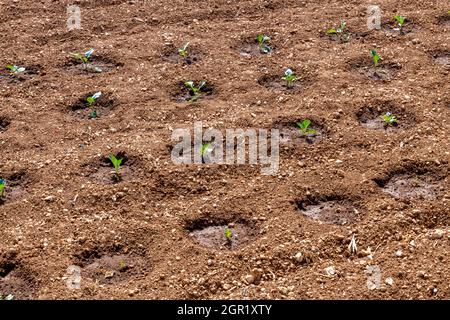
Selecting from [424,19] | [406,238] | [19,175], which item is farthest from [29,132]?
[424,19]

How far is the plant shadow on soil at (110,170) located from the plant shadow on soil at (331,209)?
102 cm

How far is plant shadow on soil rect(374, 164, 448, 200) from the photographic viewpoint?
4.00 meters

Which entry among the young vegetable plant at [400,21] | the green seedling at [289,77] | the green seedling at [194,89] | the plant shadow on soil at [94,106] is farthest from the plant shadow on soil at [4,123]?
the young vegetable plant at [400,21]

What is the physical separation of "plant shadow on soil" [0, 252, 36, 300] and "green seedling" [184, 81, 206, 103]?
1792 mm

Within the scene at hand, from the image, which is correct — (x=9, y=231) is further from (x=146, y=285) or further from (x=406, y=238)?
(x=406, y=238)

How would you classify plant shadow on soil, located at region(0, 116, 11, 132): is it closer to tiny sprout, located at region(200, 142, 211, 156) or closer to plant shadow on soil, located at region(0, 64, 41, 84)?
plant shadow on soil, located at region(0, 64, 41, 84)

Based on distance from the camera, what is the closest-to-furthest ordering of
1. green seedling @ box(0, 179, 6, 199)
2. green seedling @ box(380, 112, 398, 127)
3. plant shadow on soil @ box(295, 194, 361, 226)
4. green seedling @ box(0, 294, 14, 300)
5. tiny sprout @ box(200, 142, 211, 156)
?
green seedling @ box(0, 294, 14, 300), plant shadow on soil @ box(295, 194, 361, 226), green seedling @ box(0, 179, 6, 199), tiny sprout @ box(200, 142, 211, 156), green seedling @ box(380, 112, 398, 127)

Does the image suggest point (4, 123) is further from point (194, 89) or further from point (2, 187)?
point (194, 89)

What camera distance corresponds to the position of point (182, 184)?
4094 mm

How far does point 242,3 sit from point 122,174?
251cm

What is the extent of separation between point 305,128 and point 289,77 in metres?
0.63

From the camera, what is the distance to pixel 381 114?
4711 millimetres

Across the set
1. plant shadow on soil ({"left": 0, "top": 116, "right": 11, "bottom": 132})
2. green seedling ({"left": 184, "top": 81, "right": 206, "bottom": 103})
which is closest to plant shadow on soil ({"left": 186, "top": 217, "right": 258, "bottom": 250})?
green seedling ({"left": 184, "top": 81, "right": 206, "bottom": 103})

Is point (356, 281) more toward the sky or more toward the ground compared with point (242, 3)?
more toward the ground
